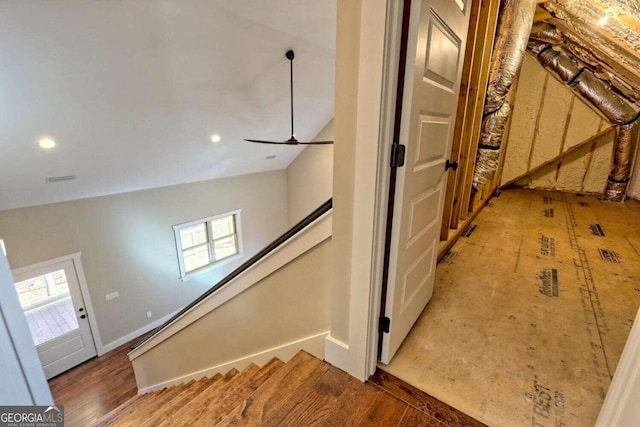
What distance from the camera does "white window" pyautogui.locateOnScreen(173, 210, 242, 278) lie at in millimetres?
5292

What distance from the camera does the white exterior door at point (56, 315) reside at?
3799 millimetres

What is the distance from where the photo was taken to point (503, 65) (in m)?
2.66

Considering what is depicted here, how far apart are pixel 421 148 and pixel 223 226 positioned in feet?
17.4

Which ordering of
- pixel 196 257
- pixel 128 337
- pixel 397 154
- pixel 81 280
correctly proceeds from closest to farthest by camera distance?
pixel 397 154, pixel 81 280, pixel 128 337, pixel 196 257

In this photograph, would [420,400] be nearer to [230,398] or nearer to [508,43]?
[230,398]

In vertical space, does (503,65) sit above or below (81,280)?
above

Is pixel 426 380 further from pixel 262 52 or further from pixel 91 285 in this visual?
pixel 91 285

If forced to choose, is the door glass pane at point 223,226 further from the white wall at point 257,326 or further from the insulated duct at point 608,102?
the insulated duct at point 608,102

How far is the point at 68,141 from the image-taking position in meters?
2.98

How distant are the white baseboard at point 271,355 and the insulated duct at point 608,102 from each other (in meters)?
4.93

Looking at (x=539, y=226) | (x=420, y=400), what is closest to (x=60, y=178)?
(x=420, y=400)

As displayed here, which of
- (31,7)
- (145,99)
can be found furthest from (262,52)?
(31,7)

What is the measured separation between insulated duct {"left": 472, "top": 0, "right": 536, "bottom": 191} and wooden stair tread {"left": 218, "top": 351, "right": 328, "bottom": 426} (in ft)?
8.98

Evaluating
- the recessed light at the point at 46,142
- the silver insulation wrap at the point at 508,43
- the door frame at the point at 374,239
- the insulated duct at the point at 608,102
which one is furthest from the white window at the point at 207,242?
the insulated duct at the point at 608,102
